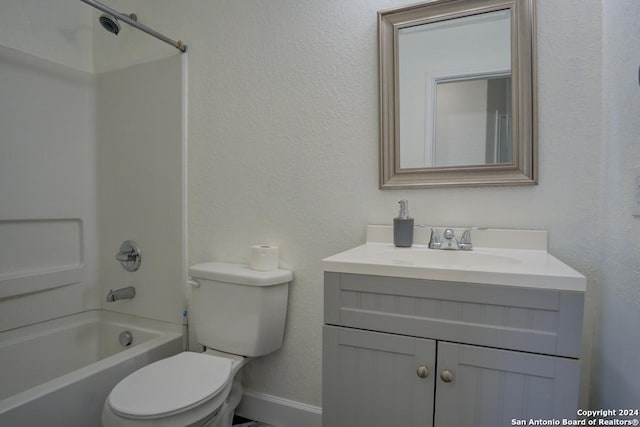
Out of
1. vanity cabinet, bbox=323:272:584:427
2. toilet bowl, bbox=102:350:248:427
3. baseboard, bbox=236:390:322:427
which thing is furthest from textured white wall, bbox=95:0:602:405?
vanity cabinet, bbox=323:272:584:427

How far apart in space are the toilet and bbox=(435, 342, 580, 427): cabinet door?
0.73 m

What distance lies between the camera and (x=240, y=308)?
1.39 m

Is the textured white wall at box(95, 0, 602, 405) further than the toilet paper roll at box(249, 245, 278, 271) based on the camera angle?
No

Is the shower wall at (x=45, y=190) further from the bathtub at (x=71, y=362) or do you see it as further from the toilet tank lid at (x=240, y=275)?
the toilet tank lid at (x=240, y=275)

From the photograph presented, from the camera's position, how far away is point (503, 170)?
1.17 metres

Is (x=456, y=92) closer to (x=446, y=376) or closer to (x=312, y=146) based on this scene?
(x=312, y=146)

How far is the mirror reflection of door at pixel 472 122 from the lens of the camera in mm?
1177

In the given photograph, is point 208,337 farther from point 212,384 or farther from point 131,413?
point 131,413

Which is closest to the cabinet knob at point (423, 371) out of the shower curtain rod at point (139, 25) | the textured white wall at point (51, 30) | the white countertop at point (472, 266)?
the white countertop at point (472, 266)

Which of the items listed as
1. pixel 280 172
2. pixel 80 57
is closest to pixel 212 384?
pixel 280 172

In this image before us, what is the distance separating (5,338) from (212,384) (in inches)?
45.8

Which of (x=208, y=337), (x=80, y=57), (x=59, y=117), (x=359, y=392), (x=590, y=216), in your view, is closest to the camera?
(x=359, y=392)

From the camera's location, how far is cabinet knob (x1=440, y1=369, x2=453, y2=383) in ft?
2.62

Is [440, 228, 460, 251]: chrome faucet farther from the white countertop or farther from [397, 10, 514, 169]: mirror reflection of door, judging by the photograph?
[397, 10, 514, 169]: mirror reflection of door
